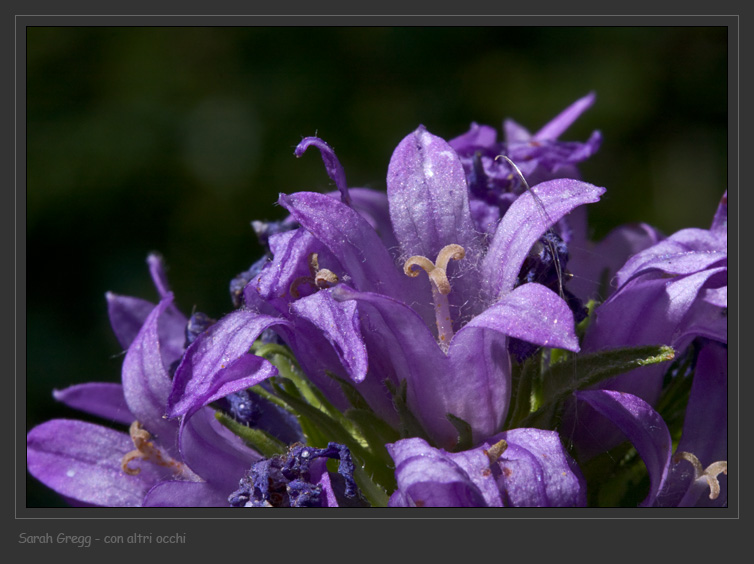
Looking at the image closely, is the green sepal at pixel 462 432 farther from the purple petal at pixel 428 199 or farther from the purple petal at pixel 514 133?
the purple petal at pixel 514 133

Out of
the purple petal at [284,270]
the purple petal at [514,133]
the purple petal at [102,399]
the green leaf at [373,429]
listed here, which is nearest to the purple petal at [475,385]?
the green leaf at [373,429]

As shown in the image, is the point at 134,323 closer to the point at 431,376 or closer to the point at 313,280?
the point at 313,280

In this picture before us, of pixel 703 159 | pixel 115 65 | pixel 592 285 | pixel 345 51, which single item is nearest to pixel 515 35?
pixel 345 51

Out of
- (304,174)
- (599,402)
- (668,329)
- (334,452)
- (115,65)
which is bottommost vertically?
(334,452)

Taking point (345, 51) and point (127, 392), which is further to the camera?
point (345, 51)

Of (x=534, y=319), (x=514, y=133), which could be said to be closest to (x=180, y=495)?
(x=534, y=319)

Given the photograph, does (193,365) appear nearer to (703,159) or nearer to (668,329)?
(668,329)

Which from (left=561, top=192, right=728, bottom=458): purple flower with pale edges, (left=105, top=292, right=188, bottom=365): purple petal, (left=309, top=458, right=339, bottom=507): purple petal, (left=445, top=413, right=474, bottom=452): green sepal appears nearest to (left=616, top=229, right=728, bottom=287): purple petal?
(left=561, top=192, right=728, bottom=458): purple flower with pale edges

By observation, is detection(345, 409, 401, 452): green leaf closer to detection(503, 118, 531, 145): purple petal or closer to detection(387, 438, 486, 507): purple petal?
detection(387, 438, 486, 507): purple petal
